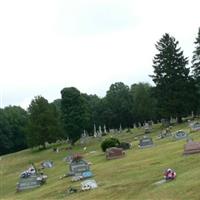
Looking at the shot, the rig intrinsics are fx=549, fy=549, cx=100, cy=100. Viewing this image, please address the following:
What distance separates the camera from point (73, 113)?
89.8 metres

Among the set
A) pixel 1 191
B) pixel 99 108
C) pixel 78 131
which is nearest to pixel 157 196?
pixel 1 191

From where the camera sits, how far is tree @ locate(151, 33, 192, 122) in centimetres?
7656

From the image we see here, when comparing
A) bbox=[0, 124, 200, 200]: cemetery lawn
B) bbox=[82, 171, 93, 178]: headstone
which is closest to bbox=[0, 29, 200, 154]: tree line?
bbox=[0, 124, 200, 200]: cemetery lawn

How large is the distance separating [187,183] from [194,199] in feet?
9.99

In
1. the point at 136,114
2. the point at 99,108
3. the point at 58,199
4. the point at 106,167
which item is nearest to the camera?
the point at 58,199

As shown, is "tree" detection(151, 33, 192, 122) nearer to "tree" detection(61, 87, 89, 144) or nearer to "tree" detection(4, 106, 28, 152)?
"tree" detection(61, 87, 89, 144)

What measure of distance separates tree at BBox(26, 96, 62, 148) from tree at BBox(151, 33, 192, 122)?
20.3 meters

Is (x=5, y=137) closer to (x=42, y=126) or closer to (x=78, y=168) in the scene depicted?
(x=42, y=126)

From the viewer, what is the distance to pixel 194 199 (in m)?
22.2

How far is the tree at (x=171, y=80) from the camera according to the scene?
251 ft

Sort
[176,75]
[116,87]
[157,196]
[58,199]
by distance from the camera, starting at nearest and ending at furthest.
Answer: [157,196], [58,199], [176,75], [116,87]

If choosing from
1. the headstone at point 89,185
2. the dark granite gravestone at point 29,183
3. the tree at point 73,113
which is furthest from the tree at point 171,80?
the headstone at point 89,185

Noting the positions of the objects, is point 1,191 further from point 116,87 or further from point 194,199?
point 116,87

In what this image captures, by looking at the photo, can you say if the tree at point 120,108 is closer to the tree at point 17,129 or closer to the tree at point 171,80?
the tree at point 17,129
